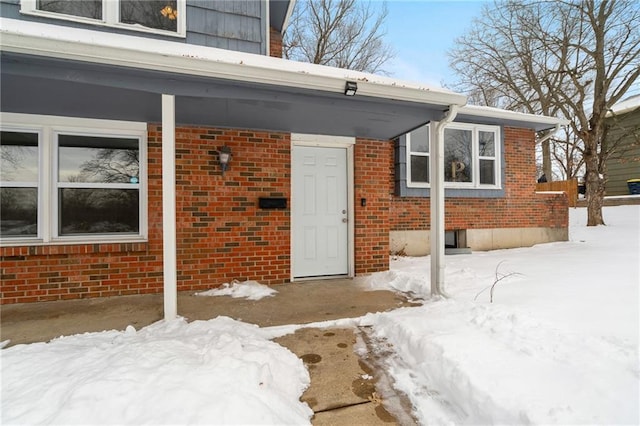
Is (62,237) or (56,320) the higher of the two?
(62,237)

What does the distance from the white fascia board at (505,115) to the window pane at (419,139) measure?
77 cm

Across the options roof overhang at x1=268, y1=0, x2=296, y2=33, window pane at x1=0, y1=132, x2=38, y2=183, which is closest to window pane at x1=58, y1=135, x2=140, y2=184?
window pane at x1=0, y1=132, x2=38, y2=183

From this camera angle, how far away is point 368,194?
4996 mm

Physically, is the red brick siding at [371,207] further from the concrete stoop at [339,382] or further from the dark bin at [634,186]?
the dark bin at [634,186]

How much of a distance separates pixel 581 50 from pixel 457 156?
20.2 ft

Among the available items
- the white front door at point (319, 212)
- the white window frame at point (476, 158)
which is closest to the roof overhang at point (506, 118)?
the white window frame at point (476, 158)

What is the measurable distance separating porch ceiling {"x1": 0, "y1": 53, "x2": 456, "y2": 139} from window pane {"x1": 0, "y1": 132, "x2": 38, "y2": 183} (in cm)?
37

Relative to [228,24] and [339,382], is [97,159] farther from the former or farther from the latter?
[339,382]

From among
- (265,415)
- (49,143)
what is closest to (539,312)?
(265,415)

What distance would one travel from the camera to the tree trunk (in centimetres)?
870

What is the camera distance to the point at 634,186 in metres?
12.9

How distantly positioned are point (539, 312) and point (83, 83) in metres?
4.71

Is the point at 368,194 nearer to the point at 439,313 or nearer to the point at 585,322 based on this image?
the point at 439,313

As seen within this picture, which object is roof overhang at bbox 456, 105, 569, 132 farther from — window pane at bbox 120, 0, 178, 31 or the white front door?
window pane at bbox 120, 0, 178, 31
